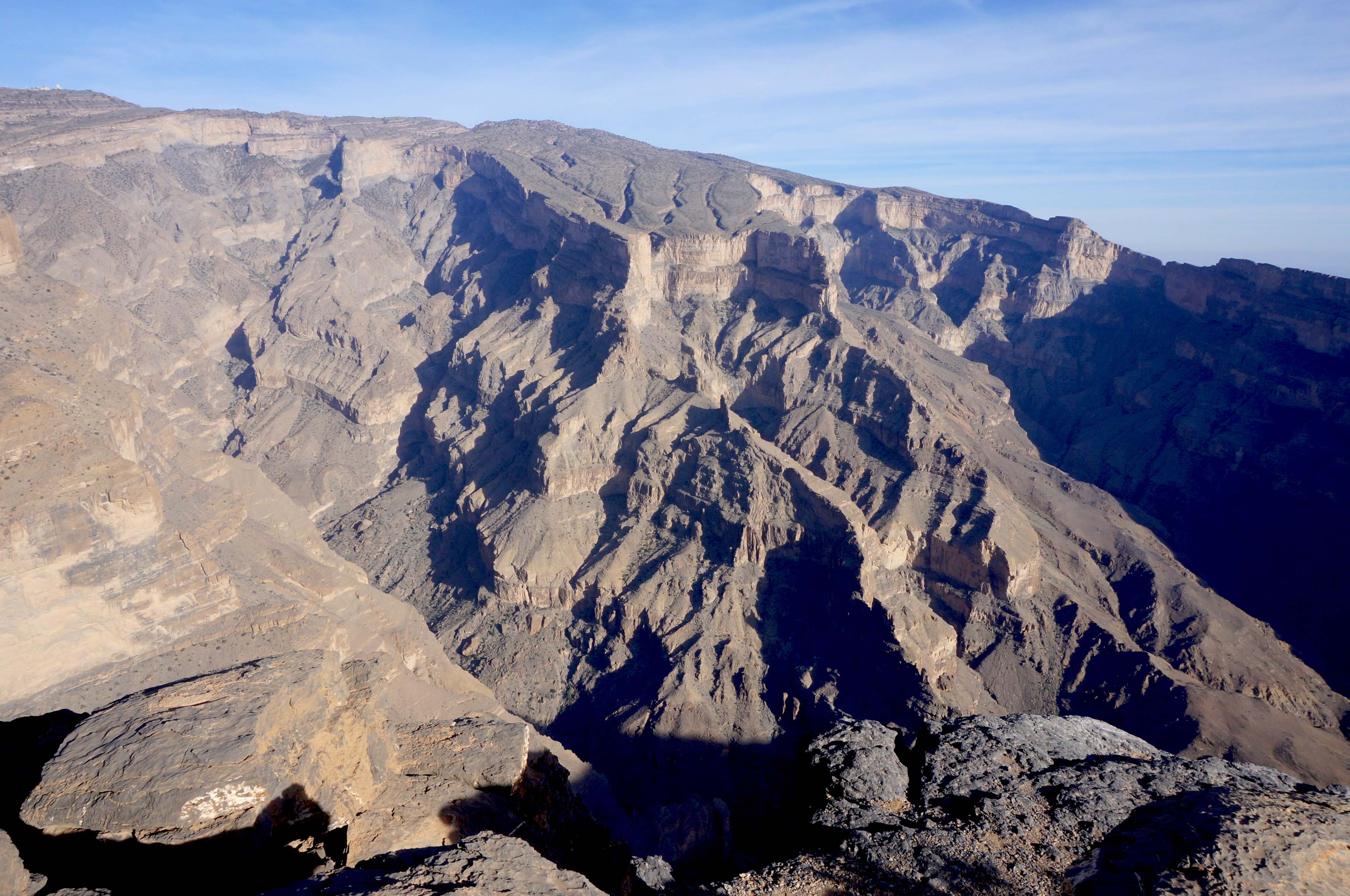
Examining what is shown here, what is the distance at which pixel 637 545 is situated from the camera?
58500mm

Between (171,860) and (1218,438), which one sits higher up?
(1218,438)

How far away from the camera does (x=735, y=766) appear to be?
142 feet

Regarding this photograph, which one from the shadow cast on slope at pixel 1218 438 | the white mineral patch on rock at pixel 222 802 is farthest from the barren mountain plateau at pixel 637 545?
the shadow cast on slope at pixel 1218 438

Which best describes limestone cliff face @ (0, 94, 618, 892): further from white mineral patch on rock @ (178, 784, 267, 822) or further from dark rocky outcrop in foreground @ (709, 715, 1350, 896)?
dark rocky outcrop in foreground @ (709, 715, 1350, 896)

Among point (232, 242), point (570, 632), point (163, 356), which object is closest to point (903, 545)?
point (570, 632)

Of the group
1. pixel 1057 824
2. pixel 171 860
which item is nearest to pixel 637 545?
pixel 1057 824

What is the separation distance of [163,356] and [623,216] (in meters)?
68.6

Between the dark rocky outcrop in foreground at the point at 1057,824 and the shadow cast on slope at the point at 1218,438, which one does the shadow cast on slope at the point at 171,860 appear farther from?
the shadow cast on slope at the point at 1218,438

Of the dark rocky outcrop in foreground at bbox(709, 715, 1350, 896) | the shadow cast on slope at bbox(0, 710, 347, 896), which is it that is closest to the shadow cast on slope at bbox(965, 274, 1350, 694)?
the dark rocky outcrop in foreground at bbox(709, 715, 1350, 896)

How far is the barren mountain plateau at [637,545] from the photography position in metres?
14.8

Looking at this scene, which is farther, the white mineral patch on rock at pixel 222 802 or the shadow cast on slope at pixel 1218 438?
the shadow cast on slope at pixel 1218 438

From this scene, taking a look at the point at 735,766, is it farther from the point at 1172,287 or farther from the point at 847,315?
the point at 1172,287

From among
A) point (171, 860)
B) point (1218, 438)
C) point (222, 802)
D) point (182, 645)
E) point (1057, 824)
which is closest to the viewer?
point (171, 860)

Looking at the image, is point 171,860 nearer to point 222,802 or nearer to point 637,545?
point 222,802
